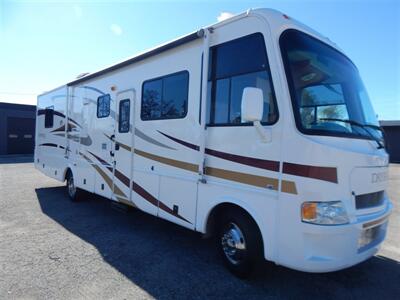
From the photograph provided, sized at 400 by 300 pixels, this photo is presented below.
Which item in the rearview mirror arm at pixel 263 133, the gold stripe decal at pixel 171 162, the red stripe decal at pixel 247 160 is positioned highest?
the rearview mirror arm at pixel 263 133

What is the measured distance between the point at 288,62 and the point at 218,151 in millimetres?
1327

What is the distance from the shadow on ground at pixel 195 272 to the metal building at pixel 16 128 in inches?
877

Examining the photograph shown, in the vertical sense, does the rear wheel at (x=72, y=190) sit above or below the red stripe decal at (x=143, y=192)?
below

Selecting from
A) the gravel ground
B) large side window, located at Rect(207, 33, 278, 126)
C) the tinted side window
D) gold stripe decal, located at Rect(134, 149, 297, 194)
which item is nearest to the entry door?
the tinted side window

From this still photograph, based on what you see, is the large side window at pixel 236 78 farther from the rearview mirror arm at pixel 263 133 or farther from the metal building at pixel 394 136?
the metal building at pixel 394 136

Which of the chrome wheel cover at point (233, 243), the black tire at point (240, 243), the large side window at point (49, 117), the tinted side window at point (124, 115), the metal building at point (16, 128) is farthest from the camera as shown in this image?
the metal building at point (16, 128)

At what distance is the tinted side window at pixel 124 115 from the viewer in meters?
5.73

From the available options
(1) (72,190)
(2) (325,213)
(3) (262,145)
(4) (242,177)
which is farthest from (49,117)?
(2) (325,213)

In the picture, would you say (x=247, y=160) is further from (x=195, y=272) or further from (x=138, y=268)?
(x=138, y=268)

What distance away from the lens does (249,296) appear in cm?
337

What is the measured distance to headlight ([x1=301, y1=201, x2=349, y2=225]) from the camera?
3.03 meters

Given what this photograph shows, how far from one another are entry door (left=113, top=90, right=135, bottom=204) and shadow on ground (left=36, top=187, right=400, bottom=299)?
2.30 ft

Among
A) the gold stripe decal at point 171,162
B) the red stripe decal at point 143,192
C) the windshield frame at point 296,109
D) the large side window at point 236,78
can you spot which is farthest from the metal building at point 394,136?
the large side window at point 236,78

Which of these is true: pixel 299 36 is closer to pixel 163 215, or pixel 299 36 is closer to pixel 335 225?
pixel 335 225
